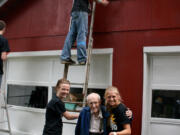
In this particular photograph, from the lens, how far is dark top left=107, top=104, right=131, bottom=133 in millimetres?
2469

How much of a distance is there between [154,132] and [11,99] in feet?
9.79

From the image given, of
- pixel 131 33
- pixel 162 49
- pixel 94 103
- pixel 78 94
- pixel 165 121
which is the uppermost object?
pixel 131 33

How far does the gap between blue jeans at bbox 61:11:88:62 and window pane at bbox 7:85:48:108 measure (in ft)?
4.27

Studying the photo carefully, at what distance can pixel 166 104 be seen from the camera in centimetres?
367

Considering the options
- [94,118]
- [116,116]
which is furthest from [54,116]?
[116,116]

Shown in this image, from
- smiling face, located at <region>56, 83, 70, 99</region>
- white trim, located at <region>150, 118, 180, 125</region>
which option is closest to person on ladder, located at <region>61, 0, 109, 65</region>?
smiling face, located at <region>56, 83, 70, 99</region>

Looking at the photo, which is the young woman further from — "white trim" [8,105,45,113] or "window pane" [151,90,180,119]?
"white trim" [8,105,45,113]

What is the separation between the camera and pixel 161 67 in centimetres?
370

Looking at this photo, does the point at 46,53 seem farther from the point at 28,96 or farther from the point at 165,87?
the point at 165,87

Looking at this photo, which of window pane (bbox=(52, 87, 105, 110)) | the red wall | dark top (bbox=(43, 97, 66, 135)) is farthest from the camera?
window pane (bbox=(52, 87, 105, 110))

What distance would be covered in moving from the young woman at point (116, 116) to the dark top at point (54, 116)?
0.54 m

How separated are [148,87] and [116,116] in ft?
4.46

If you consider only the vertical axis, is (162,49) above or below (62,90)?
above

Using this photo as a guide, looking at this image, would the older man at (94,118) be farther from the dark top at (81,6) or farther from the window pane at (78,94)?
the dark top at (81,6)
